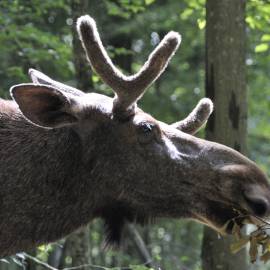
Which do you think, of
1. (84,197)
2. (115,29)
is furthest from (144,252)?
(84,197)

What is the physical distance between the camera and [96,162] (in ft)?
17.9

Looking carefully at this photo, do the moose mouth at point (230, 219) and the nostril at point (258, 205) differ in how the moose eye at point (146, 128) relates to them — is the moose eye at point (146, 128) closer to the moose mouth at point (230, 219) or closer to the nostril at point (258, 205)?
the moose mouth at point (230, 219)

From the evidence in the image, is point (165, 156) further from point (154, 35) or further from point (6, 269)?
point (154, 35)

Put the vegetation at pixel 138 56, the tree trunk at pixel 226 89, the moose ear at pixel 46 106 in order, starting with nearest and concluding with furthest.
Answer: the moose ear at pixel 46 106
the tree trunk at pixel 226 89
the vegetation at pixel 138 56

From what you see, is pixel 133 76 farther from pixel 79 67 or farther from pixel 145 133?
pixel 79 67

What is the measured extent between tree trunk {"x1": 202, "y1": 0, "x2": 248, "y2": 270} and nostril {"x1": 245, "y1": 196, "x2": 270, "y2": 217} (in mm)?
2240

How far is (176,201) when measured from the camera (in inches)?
213

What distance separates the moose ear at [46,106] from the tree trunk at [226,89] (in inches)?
84.1

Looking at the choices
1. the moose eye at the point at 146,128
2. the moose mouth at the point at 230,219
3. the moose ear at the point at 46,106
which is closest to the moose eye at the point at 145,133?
the moose eye at the point at 146,128

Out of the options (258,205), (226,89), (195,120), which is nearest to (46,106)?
(195,120)

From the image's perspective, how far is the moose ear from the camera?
5.28 meters

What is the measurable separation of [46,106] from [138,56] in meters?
9.94

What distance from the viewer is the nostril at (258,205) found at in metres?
4.82

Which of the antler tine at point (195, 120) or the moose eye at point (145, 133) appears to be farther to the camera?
the antler tine at point (195, 120)
